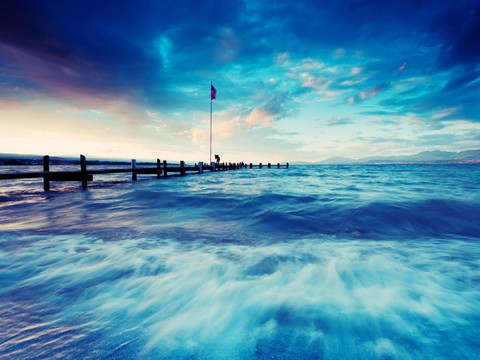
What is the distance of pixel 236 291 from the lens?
254 centimetres

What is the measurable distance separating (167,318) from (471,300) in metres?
2.85

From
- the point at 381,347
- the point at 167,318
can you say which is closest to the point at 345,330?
the point at 381,347

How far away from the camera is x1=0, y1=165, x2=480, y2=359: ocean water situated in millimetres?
1702

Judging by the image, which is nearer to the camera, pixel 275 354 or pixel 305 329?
pixel 275 354

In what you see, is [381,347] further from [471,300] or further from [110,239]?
[110,239]

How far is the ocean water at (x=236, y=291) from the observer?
1.70 metres

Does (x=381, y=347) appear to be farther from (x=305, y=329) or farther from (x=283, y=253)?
(x=283, y=253)

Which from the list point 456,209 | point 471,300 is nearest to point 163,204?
point 471,300

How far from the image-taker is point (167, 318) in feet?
6.67

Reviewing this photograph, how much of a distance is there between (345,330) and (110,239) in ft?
12.5

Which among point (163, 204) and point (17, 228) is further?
point (163, 204)

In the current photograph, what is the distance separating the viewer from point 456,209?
702cm

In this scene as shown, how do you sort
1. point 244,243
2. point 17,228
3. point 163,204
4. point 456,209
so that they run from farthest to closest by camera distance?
point 163,204 < point 456,209 < point 17,228 < point 244,243

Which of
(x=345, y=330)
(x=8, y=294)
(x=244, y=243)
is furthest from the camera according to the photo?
(x=244, y=243)
